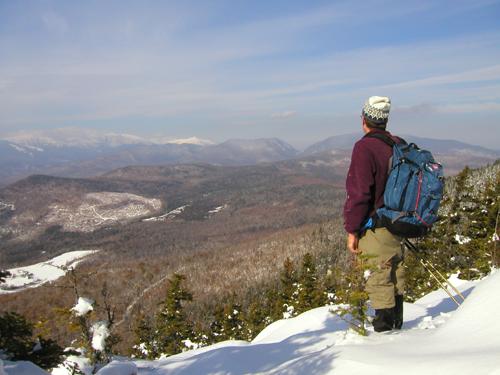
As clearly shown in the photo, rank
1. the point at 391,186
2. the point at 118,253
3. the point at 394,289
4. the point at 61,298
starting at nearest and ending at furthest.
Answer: the point at 391,186 < the point at 394,289 < the point at 61,298 < the point at 118,253

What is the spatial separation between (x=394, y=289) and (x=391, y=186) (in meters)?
1.64

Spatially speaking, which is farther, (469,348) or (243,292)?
(243,292)

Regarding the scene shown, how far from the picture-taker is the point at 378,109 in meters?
5.48

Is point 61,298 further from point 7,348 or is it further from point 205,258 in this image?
point 7,348

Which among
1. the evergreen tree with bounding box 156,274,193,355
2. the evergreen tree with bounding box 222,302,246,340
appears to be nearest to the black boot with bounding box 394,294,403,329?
the evergreen tree with bounding box 156,274,193,355

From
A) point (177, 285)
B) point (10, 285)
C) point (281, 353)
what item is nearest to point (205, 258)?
point (10, 285)

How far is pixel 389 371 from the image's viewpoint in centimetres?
395

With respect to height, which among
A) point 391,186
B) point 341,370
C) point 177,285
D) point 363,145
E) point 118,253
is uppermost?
point 363,145

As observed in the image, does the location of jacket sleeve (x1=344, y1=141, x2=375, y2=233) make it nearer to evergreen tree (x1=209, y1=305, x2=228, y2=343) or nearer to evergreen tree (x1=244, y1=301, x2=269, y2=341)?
evergreen tree (x1=244, y1=301, x2=269, y2=341)

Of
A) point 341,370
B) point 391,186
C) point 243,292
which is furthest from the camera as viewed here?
point 243,292

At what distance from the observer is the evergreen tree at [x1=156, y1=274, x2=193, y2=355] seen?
3231 cm

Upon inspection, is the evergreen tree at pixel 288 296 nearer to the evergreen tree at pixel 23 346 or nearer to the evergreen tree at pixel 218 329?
the evergreen tree at pixel 218 329

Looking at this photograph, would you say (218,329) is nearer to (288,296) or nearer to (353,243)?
(288,296)

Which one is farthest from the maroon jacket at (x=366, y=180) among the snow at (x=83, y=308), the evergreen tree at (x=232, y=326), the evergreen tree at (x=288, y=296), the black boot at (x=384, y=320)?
the evergreen tree at (x=232, y=326)
